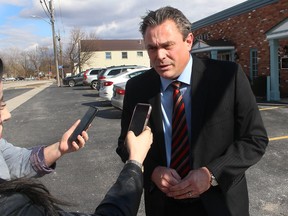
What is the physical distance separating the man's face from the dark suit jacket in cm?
13

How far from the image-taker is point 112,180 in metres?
5.55

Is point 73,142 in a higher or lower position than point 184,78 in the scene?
lower

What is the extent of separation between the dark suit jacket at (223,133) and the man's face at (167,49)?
0.43ft

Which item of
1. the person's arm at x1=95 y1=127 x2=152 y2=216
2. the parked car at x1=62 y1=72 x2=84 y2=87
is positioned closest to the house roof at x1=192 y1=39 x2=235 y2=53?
the person's arm at x1=95 y1=127 x2=152 y2=216

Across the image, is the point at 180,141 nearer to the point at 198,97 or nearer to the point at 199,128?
the point at 199,128

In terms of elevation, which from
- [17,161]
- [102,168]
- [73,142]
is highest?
[73,142]

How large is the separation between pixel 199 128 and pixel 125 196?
0.79 metres

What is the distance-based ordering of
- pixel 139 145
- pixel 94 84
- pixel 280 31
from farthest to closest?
pixel 94 84 < pixel 280 31 < pixel 139 145

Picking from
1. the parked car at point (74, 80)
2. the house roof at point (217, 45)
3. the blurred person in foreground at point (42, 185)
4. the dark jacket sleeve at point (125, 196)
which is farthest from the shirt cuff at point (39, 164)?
the parked car at point (74, 80)

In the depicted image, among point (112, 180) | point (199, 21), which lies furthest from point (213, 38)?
point (112, 180)

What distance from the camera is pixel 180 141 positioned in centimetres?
209

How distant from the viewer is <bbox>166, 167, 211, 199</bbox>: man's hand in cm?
191

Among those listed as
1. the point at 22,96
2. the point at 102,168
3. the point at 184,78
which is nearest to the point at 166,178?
the point at 184,78

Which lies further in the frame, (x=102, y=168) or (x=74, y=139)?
(x=102, y=168)
